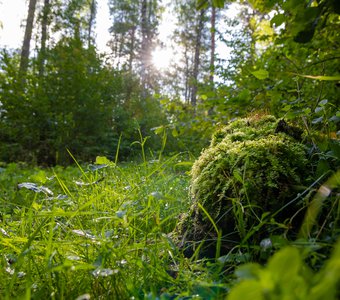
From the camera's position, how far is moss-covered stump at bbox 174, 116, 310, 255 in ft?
4.01

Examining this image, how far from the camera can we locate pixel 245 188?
Answer: 3.82ft

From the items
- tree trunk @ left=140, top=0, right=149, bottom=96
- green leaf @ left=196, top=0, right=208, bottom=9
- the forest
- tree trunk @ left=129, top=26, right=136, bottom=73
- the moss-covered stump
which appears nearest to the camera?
the forest

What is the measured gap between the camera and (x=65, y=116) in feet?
26.7

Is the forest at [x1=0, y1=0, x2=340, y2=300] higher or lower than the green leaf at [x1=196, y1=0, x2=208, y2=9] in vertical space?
lower

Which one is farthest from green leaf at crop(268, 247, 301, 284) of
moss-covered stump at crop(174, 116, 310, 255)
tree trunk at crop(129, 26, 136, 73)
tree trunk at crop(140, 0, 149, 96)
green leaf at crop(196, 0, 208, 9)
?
tree trunk at crop(129, 26, 136, 73)

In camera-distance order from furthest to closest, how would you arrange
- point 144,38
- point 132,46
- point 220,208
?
1. point 132,46
2. point 144,38
3. point 220,208

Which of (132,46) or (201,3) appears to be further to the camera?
(132,46)

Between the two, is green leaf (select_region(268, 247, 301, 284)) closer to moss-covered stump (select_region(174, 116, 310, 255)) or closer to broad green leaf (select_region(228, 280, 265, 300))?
broad green leaf (select_region(228, 280, 265, 300))

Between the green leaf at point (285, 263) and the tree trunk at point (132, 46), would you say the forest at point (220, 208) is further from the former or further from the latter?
the tree trunk at point (132, 46)

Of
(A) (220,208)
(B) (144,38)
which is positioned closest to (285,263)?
(A) (220,208)

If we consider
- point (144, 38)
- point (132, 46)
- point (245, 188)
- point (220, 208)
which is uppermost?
Result: point (132, 46)

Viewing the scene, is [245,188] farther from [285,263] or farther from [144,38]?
[144,38]

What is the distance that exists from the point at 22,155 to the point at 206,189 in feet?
26.1

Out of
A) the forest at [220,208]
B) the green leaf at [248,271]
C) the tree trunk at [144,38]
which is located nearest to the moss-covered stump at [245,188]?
the forest at [220,208]
